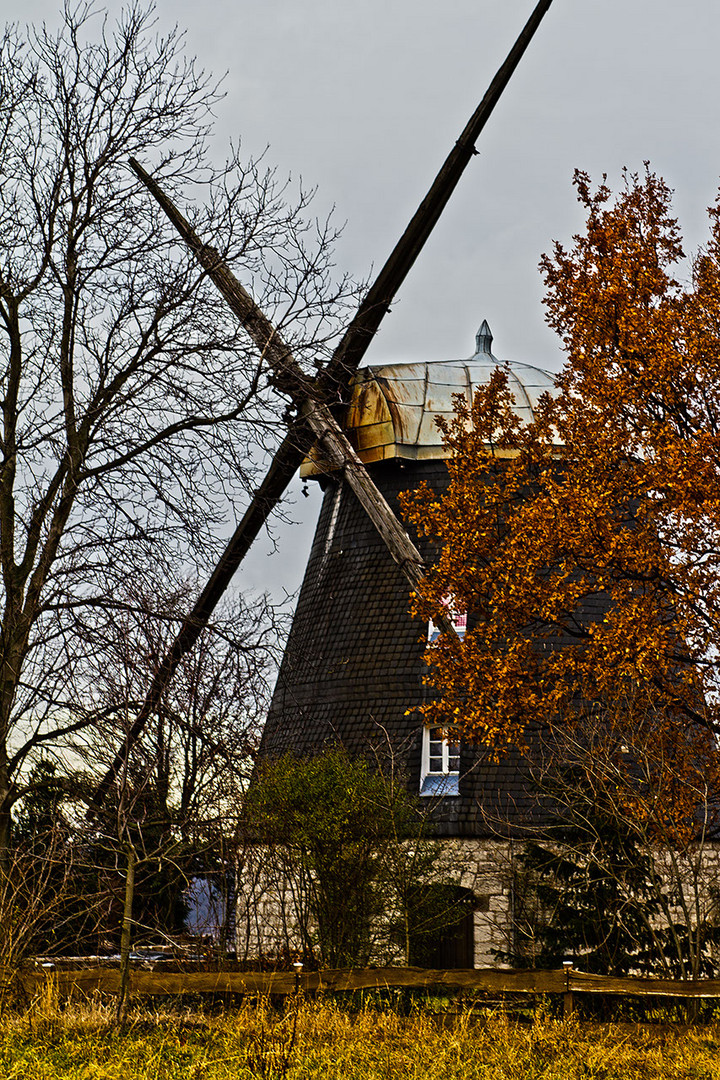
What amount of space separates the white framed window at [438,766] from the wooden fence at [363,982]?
19.4 feet

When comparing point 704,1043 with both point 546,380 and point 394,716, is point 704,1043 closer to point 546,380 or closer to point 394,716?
point 394,716

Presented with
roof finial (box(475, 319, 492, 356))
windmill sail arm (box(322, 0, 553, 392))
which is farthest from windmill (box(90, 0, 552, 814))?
roof finial (box(475, 319, 492, 356))

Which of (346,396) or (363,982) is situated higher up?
(346,396)

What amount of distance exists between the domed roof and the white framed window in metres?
3.81

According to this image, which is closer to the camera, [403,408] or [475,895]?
[475,895]

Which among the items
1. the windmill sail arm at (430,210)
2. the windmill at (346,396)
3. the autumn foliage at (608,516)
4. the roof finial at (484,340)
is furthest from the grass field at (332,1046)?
the roof finial at (484,340)

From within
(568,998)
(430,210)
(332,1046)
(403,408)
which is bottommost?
(332,1046)

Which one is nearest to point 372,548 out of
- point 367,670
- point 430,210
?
point 367,670

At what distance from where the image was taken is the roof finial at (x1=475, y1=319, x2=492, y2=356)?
20.0 meters

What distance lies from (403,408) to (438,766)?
15.8 feet

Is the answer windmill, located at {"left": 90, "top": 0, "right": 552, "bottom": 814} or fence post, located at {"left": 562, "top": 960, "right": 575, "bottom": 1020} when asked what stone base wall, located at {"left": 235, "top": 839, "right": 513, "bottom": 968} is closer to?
windmill, located at {"left": 90, "top": 0, "right": 552, "bottom": 814}

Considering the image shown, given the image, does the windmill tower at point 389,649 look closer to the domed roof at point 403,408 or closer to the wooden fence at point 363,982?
the domed roof at point 403,408

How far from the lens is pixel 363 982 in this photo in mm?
9508

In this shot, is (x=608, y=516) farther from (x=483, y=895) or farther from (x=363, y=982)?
(x=483, y=895)
